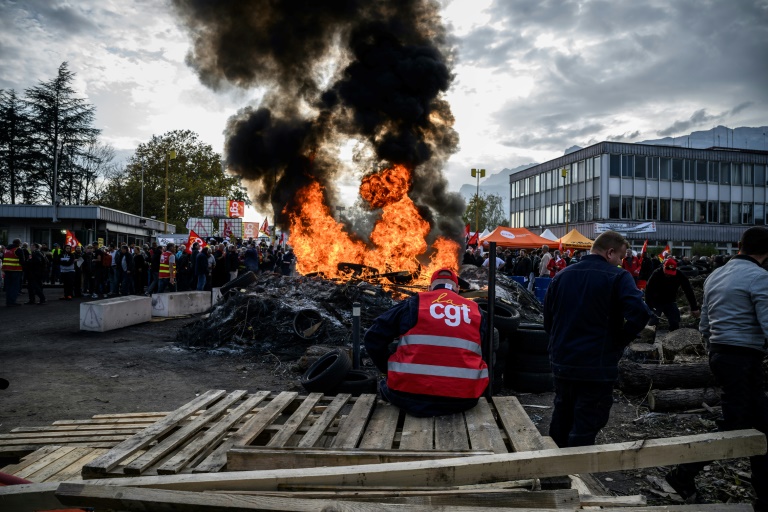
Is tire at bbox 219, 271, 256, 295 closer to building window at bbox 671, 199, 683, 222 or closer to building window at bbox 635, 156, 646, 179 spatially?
building window at bbox 635, 156, 646, 179

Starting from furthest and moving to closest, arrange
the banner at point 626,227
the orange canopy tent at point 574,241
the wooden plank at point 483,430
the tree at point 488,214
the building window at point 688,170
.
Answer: the tree at point 488,214 < the building window at point 688,170 < the banner at point 626,227 < the orange canopy tent at point 574,241 < the wooden plank at point 483,430

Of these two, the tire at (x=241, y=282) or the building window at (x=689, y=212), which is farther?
the building window at (x=689, y=212)

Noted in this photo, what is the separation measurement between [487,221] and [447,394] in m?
71.3

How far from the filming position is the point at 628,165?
161ft

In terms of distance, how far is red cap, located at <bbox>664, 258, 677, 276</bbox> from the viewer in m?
11.0

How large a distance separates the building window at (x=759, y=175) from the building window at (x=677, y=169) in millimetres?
8683

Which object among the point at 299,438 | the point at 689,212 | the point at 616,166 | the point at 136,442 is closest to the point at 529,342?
the point at 299,438

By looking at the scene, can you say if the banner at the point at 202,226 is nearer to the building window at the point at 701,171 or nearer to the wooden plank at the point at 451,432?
the wooden plank at the point at 451,432

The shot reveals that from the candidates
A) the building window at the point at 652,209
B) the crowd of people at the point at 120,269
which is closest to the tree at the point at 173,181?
the crowd of people at the point at 120,269

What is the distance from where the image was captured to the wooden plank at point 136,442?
9.52 feet

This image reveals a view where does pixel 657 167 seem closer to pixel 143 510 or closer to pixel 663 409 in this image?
pixel 663 409

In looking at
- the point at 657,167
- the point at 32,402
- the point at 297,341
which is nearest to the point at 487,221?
the point at 657,167

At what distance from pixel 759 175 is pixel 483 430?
61754 millimetres

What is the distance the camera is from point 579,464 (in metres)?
2.64
